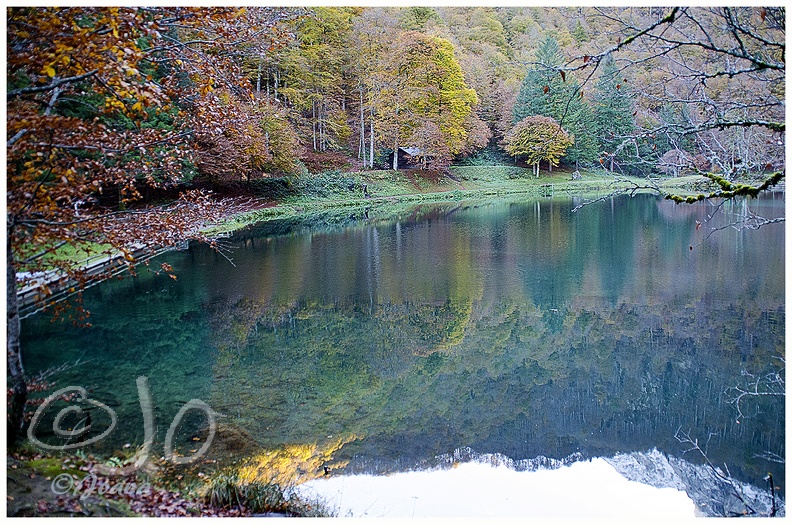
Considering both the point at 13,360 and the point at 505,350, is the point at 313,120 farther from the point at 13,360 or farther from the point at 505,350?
the point at 13,360

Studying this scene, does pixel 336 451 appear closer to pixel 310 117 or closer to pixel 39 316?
pixel 39 316

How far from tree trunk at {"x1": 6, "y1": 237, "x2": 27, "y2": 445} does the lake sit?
37.8 inches

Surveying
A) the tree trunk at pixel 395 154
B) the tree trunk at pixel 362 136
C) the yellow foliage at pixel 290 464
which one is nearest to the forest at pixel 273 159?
the yellow foliage at pixel 290 464

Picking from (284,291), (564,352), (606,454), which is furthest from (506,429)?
(284,291)

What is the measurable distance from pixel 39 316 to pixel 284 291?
479cm

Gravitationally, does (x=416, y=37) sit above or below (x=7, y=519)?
above

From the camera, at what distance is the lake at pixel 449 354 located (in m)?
7.09

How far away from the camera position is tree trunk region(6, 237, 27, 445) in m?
5.60

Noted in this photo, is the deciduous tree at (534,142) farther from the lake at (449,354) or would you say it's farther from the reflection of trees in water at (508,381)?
the reflection of trees in water at (508,381)

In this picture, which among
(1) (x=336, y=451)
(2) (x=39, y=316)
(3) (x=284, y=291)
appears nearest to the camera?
(1) (x=336, y=451)

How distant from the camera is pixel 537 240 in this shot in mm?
21266

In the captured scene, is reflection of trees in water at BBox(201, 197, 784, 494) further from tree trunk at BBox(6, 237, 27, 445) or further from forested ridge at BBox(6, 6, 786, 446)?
forested ridge at BBox(6, 6, 786, 446)

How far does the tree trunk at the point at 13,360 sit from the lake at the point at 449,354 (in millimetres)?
960

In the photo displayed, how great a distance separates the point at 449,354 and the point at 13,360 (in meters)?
6.11
